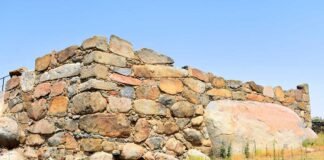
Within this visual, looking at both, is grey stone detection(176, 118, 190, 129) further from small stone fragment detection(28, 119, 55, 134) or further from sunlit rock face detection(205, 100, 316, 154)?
small stone fragment detection(28, 119, 55, 134)

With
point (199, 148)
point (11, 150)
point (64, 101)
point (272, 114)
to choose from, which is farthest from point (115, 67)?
point (272, 114)

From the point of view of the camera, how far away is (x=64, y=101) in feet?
19.4

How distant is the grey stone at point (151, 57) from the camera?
6242 millimetres

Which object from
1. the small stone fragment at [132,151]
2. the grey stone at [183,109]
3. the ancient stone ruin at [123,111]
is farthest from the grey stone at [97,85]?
the grey stone at [183,109]

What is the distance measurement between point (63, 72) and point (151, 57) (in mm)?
1359

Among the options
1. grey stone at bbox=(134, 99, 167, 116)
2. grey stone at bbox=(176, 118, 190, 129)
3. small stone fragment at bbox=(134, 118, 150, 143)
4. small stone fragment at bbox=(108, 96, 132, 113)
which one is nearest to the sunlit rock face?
grey stone at bbox=(176, 118, 190, 129)

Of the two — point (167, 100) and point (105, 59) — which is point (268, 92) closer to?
point (167, 100)

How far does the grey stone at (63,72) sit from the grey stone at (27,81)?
0.33 m

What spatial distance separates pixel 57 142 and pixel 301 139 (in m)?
4.66

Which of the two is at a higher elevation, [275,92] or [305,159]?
[275,92]

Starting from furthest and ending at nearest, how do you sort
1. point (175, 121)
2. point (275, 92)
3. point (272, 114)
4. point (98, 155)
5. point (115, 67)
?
point (275, 92), point (272, 114), point (175, 121), point (115, 67), point (98, 155)

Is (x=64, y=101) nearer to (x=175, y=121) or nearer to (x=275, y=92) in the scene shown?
(x=175, y=121)

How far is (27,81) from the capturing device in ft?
22.7

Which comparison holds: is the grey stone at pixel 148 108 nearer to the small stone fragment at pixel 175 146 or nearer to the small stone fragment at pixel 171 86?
the small stone fragment at pixel 171 86
